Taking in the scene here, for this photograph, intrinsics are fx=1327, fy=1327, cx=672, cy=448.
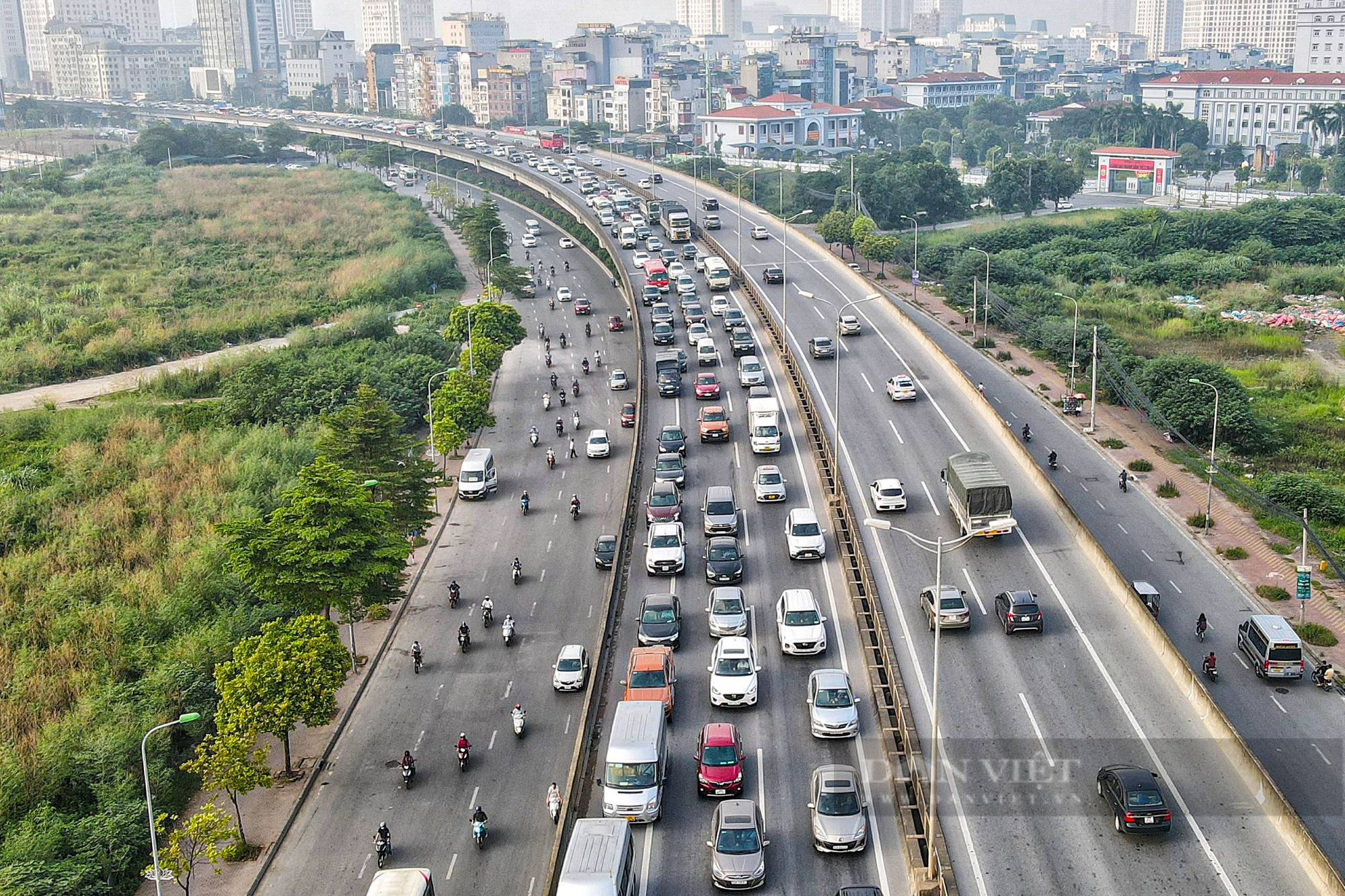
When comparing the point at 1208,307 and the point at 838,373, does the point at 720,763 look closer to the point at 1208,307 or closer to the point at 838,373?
the point at 838,373

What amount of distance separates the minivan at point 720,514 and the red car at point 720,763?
18072mm

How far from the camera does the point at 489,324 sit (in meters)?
89.9

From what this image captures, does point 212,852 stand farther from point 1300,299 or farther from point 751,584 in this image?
point 1300,299

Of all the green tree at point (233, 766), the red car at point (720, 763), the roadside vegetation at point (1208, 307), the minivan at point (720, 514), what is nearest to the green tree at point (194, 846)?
the green tree at point (233, 766)

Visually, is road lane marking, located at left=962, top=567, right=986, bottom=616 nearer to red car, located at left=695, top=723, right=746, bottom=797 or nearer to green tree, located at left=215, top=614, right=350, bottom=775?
red car, located at left=695, top=723, right=746, bottom=797

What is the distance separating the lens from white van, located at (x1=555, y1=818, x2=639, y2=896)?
28.8 meters

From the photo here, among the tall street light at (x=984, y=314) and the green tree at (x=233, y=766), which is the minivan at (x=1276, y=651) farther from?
the tall street light at (x=984, y=314)

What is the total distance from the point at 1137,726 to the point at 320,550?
28289 millimetres

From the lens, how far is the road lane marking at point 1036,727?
118ft

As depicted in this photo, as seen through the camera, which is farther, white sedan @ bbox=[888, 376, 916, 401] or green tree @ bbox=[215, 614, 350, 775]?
white sedan @ bbox=[888, 376, 916, 401]

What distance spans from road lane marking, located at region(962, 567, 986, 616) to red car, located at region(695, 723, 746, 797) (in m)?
12.6

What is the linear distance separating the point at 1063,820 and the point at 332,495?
28.4 m

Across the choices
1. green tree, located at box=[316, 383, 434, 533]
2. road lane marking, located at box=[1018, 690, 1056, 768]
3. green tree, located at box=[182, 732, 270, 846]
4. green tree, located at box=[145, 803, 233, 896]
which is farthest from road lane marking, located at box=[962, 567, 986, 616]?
green tree, located at box=[145, 803, 233, 896]

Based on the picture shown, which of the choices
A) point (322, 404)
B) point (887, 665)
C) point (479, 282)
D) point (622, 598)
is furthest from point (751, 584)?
point (479, 282)
